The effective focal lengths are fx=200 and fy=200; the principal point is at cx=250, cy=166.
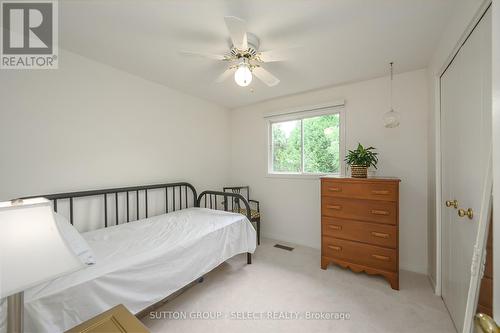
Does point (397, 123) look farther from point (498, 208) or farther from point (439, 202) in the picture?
point (498, 208)

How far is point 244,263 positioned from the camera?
102 inches

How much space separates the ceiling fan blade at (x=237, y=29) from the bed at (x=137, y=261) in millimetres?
1674

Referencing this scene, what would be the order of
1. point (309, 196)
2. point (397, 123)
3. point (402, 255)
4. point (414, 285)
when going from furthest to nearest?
point (309, 196), point (402, 255), point (397, 123), point (414, 285)

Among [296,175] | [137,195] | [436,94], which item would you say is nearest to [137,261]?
[137,195]

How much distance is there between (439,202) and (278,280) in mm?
1758

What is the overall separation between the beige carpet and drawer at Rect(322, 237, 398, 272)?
0.64 ft

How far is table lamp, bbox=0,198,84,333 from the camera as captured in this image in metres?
0.58

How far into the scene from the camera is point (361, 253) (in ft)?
7.23

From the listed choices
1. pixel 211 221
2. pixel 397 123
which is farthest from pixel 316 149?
pixel 211 221

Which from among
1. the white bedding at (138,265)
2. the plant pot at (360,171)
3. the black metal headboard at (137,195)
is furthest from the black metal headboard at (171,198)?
the plant pot at (360,171)

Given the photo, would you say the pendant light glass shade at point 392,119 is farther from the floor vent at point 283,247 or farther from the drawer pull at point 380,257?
the floor vent at point 283,247

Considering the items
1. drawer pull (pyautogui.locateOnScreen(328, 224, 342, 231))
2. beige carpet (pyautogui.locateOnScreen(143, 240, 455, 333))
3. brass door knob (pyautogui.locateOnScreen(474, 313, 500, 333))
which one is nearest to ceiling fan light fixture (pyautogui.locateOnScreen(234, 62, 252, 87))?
brass door knob (pyautogui.locateOnScreen(474, 313, 500, 333))

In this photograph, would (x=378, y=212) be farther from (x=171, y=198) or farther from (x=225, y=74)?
(x=171, y=198)

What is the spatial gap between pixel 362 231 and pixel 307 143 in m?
1.50
